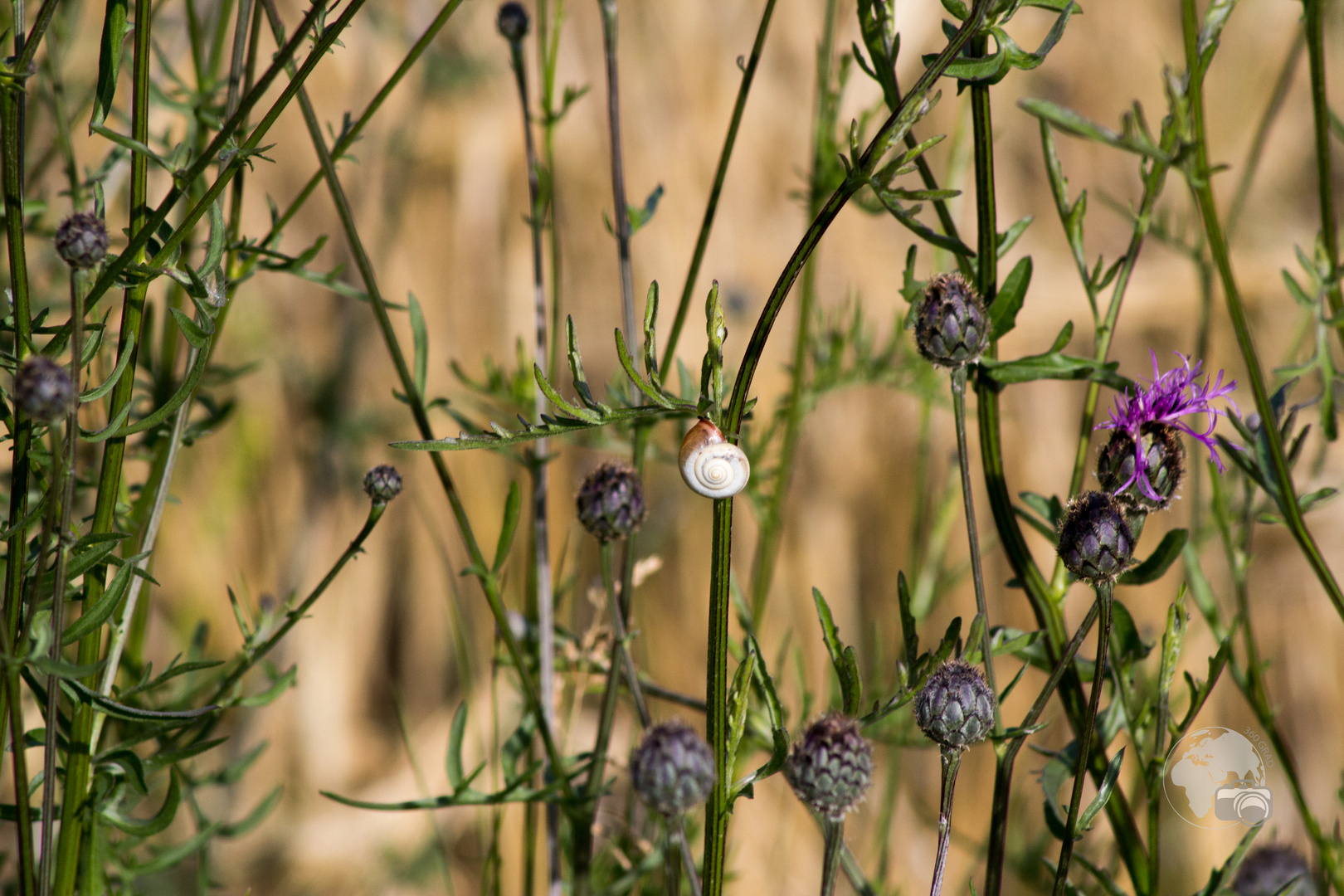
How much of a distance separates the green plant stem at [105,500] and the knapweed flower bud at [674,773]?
0.25 m

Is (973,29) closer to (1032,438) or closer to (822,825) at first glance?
(822,825)

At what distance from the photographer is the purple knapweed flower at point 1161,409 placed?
46 centimetres

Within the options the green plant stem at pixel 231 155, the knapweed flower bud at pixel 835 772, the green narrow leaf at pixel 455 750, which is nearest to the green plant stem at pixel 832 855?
the knapweed flower bud at pixel 835 772

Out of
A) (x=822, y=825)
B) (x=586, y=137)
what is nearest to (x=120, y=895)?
(x=822, y=825)

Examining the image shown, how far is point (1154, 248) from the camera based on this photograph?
1850 mm

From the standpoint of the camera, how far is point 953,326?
45cm

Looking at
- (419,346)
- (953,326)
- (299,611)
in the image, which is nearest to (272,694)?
(299,611)

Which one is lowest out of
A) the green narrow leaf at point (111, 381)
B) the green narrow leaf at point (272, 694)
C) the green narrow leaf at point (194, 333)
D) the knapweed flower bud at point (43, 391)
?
the green narrow leaf at point (272, 694)

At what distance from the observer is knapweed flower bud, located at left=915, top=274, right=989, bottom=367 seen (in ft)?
1.48

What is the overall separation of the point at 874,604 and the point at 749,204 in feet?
Answer: 2.40

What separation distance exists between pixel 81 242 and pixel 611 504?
0.90 ft

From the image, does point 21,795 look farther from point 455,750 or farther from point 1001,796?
point 1001,796

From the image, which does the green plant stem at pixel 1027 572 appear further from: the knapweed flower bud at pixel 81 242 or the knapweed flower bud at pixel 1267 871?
the knapweed flower bud at pixel 81 242

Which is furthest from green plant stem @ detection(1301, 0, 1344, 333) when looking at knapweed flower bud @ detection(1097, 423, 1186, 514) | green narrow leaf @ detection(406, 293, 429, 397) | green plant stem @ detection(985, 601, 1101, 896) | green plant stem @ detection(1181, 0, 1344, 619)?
green narrow leaf @ detection(406, 293, 429, 397)
